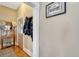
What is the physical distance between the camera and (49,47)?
2258 millimetres

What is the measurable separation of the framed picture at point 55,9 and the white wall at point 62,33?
0.21ft

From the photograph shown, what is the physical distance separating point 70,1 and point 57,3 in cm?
35

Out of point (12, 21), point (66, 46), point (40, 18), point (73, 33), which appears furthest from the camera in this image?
point (12, 21)

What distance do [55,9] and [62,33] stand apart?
1.55 ft

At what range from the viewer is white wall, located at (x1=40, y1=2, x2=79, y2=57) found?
153cm

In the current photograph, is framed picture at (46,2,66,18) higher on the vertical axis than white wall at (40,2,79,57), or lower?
higher

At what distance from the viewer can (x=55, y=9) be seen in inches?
78.8

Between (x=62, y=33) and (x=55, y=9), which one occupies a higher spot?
(x=55, y=9)

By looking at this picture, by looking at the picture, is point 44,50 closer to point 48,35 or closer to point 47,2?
point 48,35

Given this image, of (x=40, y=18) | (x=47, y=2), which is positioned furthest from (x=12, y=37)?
(x=47, y=2)

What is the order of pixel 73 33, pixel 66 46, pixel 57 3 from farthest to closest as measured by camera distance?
1. pixel 57 3
2. pixel 66 46
3. pixel 73 33

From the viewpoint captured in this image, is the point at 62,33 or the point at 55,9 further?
the point at 55,9

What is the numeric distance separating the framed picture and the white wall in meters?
0.06

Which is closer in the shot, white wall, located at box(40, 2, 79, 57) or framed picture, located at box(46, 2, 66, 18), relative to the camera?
white wall, located at box(40, 2, 79, 57)
